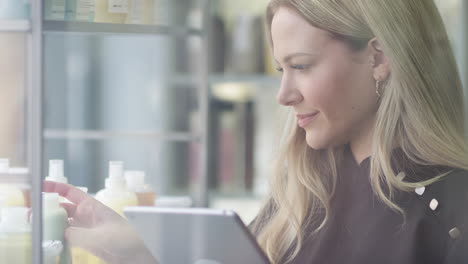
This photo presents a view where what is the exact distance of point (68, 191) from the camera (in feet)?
3.66

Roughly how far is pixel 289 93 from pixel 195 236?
12.8 inches

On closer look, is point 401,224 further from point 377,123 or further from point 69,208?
point 69,208

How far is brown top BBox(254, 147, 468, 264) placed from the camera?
1.07 metres

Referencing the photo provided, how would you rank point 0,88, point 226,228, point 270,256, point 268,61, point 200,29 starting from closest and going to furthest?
point 226,228, point 0,88, point 270,256, point 200,29, point 268,61

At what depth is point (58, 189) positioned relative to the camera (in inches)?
43.3

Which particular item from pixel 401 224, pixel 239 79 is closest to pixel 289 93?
pixel 401 224

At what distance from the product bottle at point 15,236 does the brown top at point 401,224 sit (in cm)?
53

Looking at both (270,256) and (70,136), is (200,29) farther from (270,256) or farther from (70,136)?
(270,256)

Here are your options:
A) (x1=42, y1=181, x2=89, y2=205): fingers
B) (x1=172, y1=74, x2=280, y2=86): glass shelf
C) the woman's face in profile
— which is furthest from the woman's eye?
(x1=172, y1=74, x2=280, y2=86): glass shelf

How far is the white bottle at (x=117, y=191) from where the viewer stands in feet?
3.92

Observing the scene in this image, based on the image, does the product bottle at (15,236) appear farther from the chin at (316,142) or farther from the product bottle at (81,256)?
the chin at (316,142)

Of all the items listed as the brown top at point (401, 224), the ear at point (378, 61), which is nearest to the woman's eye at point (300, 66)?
the ear at point (378, 61)

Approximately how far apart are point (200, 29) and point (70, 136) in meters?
0.42

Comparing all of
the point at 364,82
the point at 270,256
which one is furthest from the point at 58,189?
the point at 364,82
